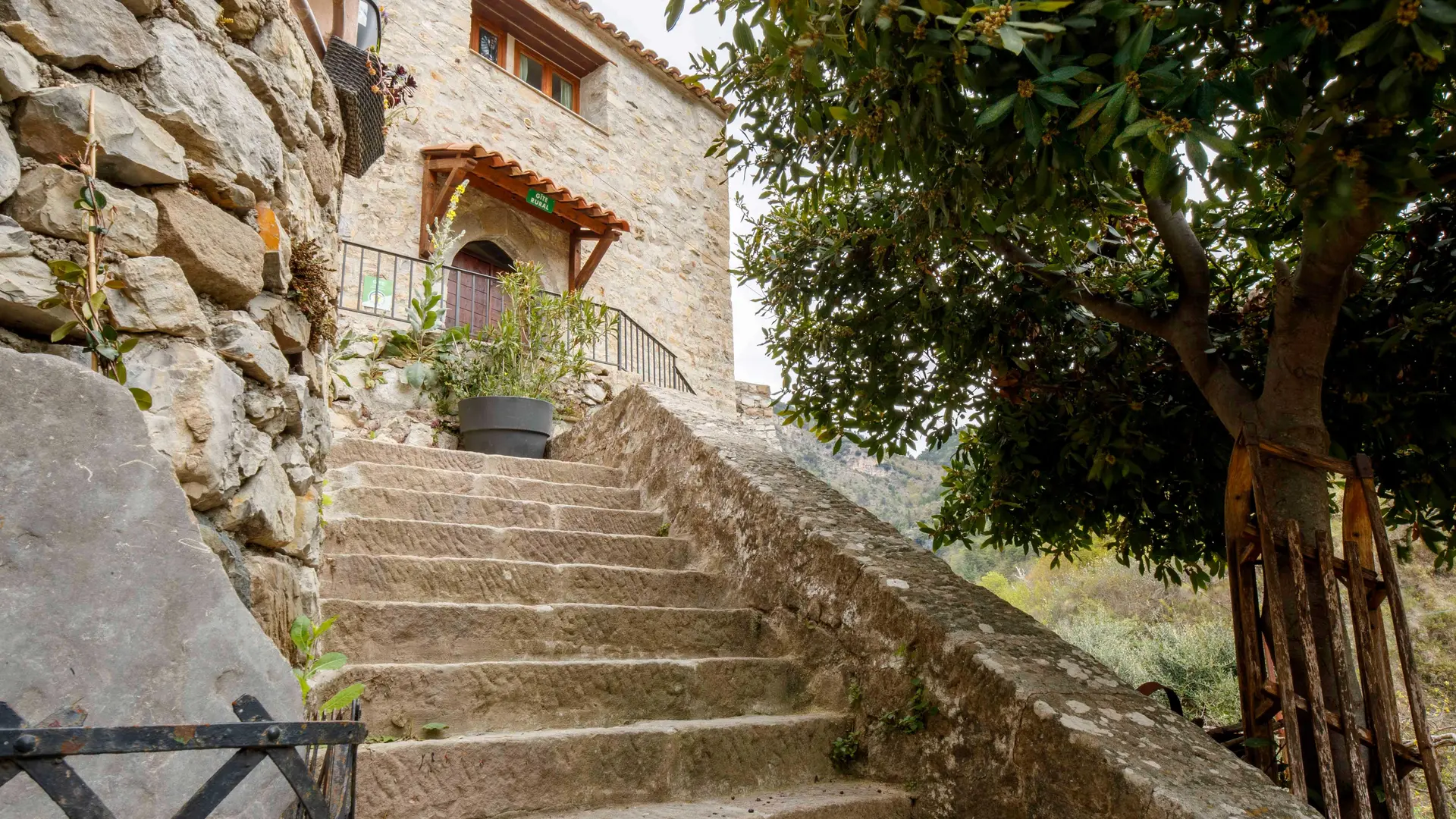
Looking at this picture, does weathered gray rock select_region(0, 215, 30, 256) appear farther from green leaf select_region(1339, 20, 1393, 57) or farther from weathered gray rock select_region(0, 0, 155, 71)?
green leaf select_region(1339, 20, 1393, 57)

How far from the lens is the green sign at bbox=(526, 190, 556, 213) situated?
28.0 feet

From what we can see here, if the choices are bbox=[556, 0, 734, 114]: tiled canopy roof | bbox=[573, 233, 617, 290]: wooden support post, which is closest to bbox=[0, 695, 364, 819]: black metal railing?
bbox=[573, 233, 617, 290]: wooden support post

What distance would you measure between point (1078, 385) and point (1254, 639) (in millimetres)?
973

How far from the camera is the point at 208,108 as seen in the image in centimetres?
149

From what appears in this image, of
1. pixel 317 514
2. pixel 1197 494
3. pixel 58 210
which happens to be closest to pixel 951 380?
pixel 1197 494

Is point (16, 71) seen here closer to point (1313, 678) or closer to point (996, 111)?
point (996, 111)

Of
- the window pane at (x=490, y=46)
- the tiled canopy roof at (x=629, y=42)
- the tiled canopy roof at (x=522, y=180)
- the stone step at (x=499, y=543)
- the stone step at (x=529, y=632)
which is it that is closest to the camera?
the stone step at (x=529, y=632)

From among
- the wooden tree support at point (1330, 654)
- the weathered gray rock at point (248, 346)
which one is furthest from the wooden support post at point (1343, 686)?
the weathered gray rock at point (248, 346)

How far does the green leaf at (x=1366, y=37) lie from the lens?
1.25 metres

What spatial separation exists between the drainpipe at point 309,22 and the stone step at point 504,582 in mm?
1450

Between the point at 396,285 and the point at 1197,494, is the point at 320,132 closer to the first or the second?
the point at 1197,494

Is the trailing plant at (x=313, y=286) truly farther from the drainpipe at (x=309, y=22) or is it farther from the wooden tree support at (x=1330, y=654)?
the wooden tree support at (x=1330, y=654)

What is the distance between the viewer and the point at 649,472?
396 centimetres

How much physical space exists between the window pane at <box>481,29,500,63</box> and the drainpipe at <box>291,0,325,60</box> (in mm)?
8318
